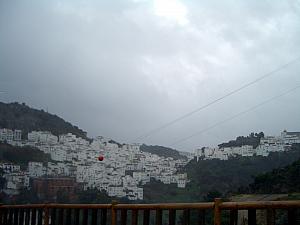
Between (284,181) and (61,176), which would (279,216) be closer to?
(284,181)

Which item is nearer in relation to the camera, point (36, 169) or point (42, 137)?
point (36, 169)

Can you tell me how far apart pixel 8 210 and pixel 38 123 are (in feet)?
78.3

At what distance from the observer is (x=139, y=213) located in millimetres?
6020

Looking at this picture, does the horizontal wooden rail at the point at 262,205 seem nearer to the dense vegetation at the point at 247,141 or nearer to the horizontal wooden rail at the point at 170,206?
the horizontal wooden rail at the point at 170,206

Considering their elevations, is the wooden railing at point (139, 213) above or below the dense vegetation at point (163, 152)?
below

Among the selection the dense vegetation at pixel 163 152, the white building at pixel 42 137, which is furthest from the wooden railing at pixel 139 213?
the dense vegetation at pixel 163 152

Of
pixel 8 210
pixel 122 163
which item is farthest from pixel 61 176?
pixel 8 210

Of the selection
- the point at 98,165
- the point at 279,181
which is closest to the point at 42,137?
the point at 98,165

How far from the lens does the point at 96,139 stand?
1344 inches

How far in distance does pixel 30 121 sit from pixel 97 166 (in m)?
6.25

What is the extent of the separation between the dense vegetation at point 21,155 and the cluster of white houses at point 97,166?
0.39m

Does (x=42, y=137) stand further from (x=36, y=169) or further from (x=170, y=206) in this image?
(x=170, y=206)

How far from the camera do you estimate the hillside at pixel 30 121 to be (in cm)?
3089

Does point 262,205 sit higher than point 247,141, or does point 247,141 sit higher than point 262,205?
point 247,141
